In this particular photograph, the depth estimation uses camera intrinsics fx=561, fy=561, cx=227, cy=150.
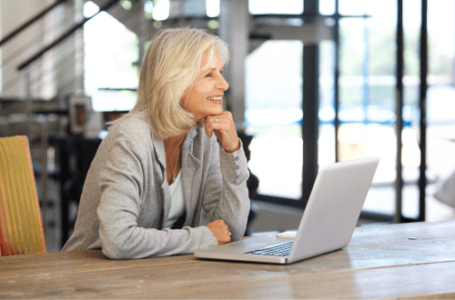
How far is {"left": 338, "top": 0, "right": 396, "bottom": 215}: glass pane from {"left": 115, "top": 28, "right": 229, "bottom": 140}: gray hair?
332cm

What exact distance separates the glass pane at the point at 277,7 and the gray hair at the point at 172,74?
3.98 meters

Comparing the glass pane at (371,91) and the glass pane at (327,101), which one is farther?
the glass pane at (327,101)

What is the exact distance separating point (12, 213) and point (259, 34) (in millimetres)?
4132

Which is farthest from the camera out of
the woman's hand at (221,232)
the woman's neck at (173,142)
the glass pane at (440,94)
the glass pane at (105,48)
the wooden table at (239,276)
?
the glass pane at (105,48)

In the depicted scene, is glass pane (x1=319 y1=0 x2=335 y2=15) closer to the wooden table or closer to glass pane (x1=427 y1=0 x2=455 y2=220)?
glass pane (x1=427 y1=0 x2=455 y2=220)

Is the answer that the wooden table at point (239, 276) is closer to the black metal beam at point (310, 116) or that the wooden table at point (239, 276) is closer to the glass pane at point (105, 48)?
the black metal beam at point (310, 116)

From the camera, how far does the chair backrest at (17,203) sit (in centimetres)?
149

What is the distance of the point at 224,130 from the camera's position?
4.93ft

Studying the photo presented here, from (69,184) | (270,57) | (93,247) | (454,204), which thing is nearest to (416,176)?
(454,204)

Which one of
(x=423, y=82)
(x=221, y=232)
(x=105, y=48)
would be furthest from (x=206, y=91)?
(x=105, y=48)

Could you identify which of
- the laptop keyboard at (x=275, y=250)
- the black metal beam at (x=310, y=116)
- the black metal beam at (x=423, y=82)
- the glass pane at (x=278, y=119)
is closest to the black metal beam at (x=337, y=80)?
the black metal beam at (x=310, y=116)

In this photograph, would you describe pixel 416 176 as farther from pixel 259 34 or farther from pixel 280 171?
pixel 259 34

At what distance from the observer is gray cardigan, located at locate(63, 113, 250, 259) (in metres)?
1.24

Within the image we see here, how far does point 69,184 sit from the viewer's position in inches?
141
